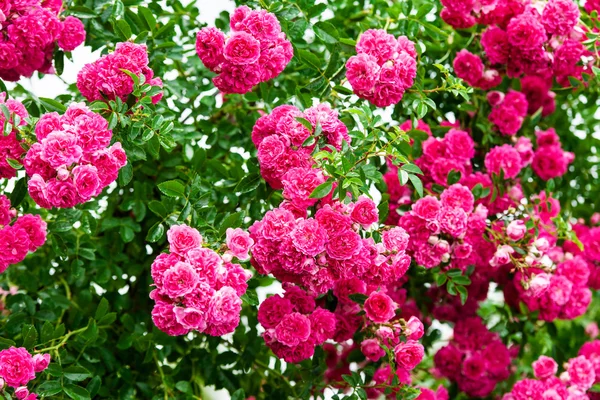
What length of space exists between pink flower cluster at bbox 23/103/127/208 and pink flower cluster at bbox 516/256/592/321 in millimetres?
1011

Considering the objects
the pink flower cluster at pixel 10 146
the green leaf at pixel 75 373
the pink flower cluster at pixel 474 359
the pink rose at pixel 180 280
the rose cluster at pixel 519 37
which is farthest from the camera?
the pink flower cluster at pixel 474 359

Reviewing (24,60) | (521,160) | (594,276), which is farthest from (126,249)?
(594,276)

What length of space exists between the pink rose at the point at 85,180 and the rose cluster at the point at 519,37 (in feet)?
2.87

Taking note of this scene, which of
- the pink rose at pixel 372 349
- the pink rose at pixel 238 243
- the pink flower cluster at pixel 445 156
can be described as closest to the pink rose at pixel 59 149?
the pink rose at pixel 238 243

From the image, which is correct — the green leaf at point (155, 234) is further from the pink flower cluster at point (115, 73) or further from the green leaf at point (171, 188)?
the pink flower cluster at point (115, 73)

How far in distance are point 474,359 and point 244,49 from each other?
3.06 feet

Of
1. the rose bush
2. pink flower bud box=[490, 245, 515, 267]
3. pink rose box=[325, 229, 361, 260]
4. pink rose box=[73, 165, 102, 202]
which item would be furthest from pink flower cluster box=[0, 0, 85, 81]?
pink flower bud box=[490, 245, 515, 267]

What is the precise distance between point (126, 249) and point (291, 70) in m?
0.57

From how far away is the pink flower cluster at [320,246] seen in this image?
1329 millimetres

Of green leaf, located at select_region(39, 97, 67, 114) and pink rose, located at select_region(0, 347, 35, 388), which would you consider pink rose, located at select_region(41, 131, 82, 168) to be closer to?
green leaf, located at select_region(39, 97, 67, 114)

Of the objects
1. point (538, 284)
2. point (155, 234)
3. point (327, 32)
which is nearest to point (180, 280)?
point (155, 234)

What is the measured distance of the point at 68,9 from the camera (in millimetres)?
1675

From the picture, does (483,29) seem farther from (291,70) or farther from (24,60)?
(24,60)

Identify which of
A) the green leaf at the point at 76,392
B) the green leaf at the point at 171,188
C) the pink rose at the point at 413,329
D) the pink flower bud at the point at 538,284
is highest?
the green leaf at the point at 171,188
